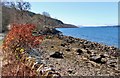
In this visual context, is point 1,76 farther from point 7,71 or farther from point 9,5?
point 9,5

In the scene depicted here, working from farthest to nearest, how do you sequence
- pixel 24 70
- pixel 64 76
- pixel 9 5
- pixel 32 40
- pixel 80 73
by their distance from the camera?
1. pixel 9 5
2. pixel 32 40
3. pixel 80 73
4. pixel 64 76
5. pixel 24 70

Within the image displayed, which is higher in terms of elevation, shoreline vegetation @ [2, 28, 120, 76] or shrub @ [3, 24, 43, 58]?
shrub @ [3, 24, 43, 58]

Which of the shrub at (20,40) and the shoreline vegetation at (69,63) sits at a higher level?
the shrub at (20,40)

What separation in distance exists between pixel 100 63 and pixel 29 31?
5.03 meters

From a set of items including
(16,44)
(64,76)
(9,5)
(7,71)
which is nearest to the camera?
(7,71)

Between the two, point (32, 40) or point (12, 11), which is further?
point (12, 11)

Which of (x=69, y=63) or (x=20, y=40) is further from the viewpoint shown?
(x=20, y=40)

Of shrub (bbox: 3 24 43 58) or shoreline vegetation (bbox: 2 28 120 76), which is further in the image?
shrub (bbox: 3 24 43 58)

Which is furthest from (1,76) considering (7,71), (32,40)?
(32,40)

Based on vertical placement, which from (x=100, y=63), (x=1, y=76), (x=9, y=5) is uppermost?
(x=9, y=5)

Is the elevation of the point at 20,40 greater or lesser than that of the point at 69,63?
greater

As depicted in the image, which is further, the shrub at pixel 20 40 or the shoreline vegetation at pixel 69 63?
the shrub at pixel 20 40

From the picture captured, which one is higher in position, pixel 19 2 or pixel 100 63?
pixel 19 2

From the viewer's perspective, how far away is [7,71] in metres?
9.52
